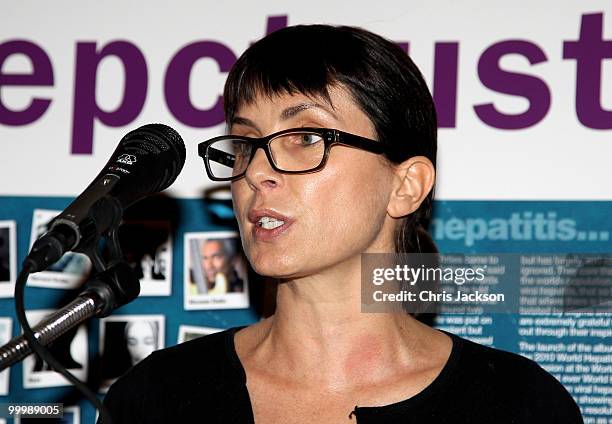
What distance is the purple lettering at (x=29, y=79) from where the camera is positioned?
2.28 metres

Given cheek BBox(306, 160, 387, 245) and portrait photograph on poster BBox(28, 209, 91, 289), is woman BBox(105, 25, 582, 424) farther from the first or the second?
portrait photograph on poster BBox(28, 209, 91, 289)

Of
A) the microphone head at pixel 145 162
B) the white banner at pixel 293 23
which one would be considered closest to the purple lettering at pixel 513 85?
the white banner at pixel 293 23

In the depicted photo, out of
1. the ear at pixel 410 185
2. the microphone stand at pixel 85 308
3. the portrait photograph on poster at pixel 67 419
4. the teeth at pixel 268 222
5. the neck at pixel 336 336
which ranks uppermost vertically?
the ear at pixel 410 185

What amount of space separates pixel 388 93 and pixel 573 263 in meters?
0.76

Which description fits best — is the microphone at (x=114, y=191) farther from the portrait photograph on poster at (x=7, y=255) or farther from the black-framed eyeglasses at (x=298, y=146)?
the portrait photograph on poster at (x=7, y=255)

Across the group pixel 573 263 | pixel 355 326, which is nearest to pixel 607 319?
pixel 573 263

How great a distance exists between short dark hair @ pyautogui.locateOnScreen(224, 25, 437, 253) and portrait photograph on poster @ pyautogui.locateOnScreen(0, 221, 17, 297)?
0.86 m

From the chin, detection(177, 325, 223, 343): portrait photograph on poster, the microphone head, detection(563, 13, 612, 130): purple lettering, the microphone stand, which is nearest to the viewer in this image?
the microphone stand

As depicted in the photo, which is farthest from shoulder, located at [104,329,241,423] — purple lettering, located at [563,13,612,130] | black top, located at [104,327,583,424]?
purple lettering, located at [563,13,612,130]

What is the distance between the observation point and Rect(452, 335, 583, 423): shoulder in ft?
5.00

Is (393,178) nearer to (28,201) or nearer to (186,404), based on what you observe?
(186,404)

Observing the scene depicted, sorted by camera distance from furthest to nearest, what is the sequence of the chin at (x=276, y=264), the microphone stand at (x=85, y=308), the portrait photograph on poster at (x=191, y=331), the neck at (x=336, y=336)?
1. the portrait photograph on poster at (x=191, y=331)
2. the neck at (x=336, y=336)
3. the chin at (x=276, y=264)
4. the microphone stand at (x=85, y=308)

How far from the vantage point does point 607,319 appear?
2039 millimetres

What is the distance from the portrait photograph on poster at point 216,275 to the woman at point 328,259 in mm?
518
